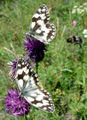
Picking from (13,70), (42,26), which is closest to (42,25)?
(42,26)

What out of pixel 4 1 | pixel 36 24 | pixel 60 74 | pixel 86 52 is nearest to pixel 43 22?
pixel 36 24

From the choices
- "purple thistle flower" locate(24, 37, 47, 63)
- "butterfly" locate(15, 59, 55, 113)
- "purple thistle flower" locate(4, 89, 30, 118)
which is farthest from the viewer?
"purple thistle flower" locate(24, 37, 47, 63)

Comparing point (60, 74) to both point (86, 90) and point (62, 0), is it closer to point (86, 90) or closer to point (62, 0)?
point (86, 90)

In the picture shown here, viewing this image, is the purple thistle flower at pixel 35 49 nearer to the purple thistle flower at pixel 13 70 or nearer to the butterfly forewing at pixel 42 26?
the butterfly forewing at pixel 42 26

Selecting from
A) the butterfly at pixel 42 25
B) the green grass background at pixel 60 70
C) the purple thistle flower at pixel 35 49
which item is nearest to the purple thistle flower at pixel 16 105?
the green grass background at pixel 60 70

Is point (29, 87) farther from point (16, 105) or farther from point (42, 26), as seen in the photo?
point (42, 26)

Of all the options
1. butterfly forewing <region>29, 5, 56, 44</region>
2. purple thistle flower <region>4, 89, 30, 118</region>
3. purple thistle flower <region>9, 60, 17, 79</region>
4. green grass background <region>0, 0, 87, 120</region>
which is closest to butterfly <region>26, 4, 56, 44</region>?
butterfly forewing <region>29, 5, 56, 44</region>

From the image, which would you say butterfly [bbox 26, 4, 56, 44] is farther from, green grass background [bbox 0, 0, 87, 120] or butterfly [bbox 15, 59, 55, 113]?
butterfly [bbox 15, 59, 55, 113]

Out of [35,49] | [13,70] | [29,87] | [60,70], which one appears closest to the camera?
[29,87]

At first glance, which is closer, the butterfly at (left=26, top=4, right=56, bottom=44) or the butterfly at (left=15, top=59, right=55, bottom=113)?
the butterfly at (left=15, top=59, right=55, bottom=113)
